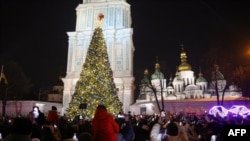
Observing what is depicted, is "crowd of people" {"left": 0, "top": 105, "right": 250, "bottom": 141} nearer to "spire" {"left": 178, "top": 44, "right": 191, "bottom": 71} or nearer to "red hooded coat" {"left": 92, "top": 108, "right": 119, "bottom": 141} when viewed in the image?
"red hooded coat" {"left": 92, "top": 108, "right": 119, "bottom": 141}

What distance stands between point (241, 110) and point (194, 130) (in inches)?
319

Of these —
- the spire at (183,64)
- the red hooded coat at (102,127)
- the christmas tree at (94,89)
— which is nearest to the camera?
the red hooded coat at (102,127)

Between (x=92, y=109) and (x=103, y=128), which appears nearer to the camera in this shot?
(x=103, y=128)

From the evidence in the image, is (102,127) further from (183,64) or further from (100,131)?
(183,64)

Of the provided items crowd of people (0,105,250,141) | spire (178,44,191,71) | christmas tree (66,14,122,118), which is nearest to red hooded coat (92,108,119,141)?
crowd of people (0,105,250,141)

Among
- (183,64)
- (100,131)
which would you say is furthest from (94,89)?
(183,64)

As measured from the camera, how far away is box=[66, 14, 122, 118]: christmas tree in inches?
1005

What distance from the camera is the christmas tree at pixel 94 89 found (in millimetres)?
25531

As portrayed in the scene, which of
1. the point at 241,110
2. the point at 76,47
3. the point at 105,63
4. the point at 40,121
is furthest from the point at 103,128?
the point at 76,47

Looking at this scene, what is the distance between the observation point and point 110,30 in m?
48.0

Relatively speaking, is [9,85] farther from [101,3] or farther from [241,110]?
[241,110]

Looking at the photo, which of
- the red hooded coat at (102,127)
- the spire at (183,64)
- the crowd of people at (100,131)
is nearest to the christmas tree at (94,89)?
the crowd of people at (100,131)

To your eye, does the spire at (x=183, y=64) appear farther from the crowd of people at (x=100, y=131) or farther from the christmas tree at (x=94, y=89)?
the crowd of people at (x=100, y=131)

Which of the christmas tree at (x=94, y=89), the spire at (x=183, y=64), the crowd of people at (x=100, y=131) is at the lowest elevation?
the crowd of people at (x=100, y=131)
